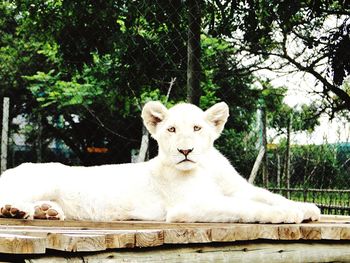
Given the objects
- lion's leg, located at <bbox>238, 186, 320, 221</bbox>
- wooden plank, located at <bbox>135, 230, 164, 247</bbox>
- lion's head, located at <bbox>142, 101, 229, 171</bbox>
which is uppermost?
lion's head, located at <bbox>142, 101, 229, 171</bbox>

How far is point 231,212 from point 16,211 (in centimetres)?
92

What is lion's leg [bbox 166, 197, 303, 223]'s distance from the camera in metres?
2.85

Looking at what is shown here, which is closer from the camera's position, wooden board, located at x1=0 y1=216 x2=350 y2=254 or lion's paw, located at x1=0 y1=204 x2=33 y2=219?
wooden board, located at x1=0 y1=216 x2=350 y2=254

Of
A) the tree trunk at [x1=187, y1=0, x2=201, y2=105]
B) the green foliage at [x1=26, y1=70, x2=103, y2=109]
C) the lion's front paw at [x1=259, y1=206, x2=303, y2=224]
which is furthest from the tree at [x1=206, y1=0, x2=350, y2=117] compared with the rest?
the green foliage at [x1=26, y1=70, x2=103, y2=109]

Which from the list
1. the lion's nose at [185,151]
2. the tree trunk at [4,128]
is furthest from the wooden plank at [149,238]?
the tree trunk at [4,128]

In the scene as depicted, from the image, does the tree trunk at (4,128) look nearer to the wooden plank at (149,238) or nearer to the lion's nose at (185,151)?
the lion's nose at (185,151)

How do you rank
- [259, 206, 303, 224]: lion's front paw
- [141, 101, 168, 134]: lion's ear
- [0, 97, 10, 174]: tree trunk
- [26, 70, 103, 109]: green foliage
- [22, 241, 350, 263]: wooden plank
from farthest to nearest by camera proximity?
[26, 70, 103, 109]: green foliage
[0, 97, 10, 174]: tree trunk
[141, 101, 168, 134]: lion's ear
[259, 206, 303, 224]: lion's front paw
[22, 241, 350, 263]: wooden plank

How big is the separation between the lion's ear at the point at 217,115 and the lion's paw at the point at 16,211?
910 millimetres

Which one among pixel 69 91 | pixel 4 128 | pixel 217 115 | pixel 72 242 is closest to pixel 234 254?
pixel 72 242

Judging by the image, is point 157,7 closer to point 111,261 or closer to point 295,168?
point 295,168

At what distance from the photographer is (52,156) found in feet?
47.0

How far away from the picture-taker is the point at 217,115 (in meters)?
3.25

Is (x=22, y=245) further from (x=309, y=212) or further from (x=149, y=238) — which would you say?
(x=309, y=212)

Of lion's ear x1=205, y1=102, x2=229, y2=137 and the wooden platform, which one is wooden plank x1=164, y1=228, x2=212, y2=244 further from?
lion's ear x1=205, y1=102, x2=229, y2=137
